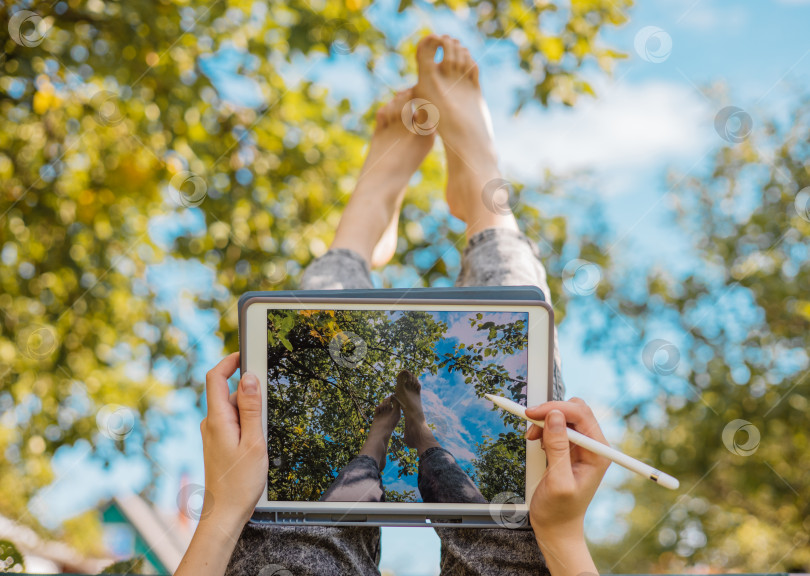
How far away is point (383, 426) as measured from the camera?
31.2 inches

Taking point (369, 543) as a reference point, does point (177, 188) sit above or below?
above

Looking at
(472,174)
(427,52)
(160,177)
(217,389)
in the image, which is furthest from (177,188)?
(217,389)

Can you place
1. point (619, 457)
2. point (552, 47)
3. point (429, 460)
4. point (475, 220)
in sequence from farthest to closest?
1. point (552, 47)
2. point (475, 220)
3. point (429, 460)
4. point (619, 457)

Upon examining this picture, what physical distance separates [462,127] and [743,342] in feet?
6.13

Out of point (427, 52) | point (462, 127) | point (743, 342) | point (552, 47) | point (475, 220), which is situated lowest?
point (743, 342)

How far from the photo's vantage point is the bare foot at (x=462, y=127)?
1403 mm

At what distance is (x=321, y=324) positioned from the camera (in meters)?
0.79

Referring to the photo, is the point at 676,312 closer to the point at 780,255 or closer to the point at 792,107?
the point at 780,255

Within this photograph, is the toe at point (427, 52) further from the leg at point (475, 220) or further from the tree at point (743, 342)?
the tree at point (743, 342)

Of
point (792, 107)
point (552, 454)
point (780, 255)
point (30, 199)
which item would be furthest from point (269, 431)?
point (792, 107)

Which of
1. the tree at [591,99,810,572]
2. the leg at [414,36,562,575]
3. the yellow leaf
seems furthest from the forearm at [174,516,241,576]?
the tree at [591,99,810,572]

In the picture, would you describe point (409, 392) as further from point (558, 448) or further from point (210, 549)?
point (210, 549)

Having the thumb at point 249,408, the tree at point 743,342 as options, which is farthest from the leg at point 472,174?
the tree at point 743,342

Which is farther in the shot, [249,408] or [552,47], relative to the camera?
[552,47]
